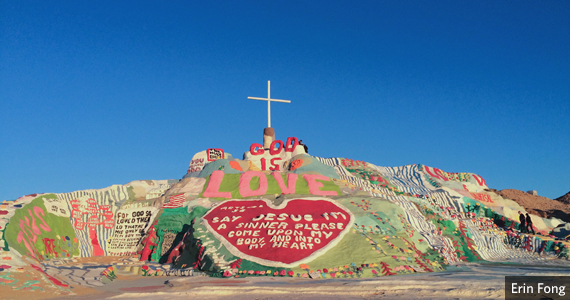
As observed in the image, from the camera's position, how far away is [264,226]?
62.5ft

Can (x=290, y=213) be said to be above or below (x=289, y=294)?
above

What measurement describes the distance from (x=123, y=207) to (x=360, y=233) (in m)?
15.3

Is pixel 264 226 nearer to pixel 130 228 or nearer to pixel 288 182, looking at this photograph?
pixel 288 182

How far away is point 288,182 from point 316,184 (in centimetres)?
164

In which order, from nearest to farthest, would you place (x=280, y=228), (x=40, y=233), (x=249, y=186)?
(x=280, y=228) → (x=40, y=233) → (x=249, y=186)

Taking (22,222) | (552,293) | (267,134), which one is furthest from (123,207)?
(552,293)

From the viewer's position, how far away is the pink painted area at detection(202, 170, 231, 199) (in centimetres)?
2556

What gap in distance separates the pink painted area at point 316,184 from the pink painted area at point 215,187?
183 inches

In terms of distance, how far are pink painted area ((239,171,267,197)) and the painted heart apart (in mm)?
3046

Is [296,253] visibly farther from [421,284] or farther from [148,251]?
[148,251]

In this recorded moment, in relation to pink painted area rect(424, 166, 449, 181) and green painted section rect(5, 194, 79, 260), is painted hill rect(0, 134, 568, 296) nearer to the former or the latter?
green painted section rect(5, 194, 79, 260)

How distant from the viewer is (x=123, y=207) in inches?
1073

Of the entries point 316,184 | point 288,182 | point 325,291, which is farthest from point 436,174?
point 325,291

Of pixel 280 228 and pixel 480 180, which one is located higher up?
pixel 480 180
